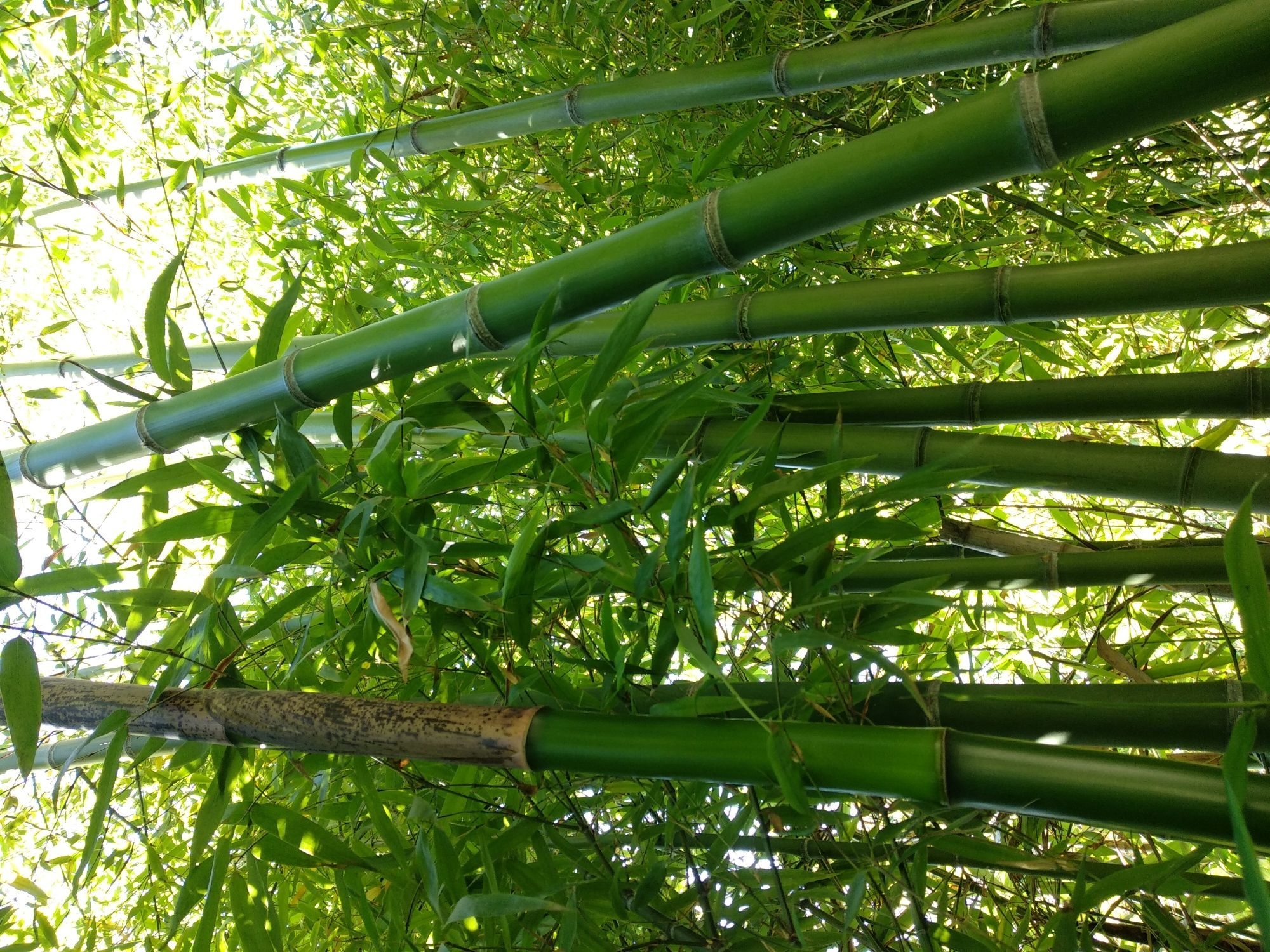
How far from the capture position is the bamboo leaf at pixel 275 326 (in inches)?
31.7

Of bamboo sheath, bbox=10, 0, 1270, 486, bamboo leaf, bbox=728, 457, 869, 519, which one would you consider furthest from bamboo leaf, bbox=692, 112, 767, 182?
bamboo leaf, bbox=728, 457, 869, 519

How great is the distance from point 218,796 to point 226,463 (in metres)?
0.32

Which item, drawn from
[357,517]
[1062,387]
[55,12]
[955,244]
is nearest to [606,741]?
[357,517]

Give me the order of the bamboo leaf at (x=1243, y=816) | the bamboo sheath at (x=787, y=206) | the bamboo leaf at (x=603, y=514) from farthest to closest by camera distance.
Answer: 1. the bamboo leaf at (x=603, y=514)
2. the bamboo sheath at (x=787, y=206)
3. the bamboo leaf at (x=1243, y=816)

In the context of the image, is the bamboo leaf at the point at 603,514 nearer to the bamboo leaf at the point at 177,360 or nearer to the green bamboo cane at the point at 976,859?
the green bamboo cane at the point at 976,859

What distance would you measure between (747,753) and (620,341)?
0.30 m

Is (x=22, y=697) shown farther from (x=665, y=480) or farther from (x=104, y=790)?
(x=665, y=480)

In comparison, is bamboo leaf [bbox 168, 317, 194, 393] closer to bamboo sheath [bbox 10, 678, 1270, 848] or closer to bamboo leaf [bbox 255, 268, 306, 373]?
bamboo leaf [bbox 255, 268, 306, 373]

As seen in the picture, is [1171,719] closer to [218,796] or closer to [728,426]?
[728,426]

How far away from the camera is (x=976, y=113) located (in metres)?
0.58

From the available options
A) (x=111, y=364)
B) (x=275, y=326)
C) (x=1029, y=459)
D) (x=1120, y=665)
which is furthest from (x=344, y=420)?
(x=111, y=364)

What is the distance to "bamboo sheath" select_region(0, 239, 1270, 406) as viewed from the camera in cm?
78

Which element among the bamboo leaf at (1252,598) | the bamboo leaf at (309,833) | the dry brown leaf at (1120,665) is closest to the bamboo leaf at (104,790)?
the bamboo leaf at (309,833)

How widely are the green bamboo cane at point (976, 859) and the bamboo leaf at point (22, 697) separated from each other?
1.74 feet
